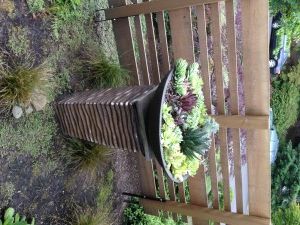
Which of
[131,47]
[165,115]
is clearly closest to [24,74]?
[165,115]

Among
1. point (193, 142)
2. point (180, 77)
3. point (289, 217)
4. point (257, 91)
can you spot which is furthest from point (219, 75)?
point (289, 217)

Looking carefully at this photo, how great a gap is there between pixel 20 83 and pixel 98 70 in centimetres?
95

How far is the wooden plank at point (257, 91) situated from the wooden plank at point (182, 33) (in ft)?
1.67

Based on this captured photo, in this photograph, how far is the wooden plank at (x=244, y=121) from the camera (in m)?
3.02

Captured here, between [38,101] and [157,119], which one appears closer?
[157,119]

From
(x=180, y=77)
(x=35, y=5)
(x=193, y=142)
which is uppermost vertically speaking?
(x=35, y=5)

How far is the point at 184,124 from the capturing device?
94.9 inches

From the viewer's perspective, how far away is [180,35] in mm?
3229

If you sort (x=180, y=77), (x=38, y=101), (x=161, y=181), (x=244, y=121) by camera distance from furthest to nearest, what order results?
(x=161, y=181) → (x=244, y=121) → (x=38, y=101) → (x=180, y=77)

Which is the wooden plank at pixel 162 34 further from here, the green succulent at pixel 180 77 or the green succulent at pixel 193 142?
the green succulent at pixel 193 142

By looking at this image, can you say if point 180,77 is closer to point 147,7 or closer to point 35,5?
point 147,7

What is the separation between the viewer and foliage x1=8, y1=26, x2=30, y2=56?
2.62 metres

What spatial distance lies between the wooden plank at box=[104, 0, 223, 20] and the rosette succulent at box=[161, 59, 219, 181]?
85 centimetres

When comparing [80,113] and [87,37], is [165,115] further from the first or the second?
[87,37]
